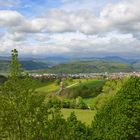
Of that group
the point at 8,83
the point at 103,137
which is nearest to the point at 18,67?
the point at 8,83

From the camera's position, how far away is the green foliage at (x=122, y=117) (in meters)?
55.3

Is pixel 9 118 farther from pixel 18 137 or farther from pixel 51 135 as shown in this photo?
pixel 51 135

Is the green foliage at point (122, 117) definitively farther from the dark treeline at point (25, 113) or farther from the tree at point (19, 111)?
the tree at point (19, 111)

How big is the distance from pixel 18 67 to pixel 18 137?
15.2 ft

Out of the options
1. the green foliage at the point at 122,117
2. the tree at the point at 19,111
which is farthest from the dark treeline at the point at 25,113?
the green foliage at the point at 122,117

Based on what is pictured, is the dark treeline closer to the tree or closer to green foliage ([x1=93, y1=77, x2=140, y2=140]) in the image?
the tree

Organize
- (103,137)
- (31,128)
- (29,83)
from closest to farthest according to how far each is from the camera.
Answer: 1. (31,128)
2. (29,83)
3. (103,137)

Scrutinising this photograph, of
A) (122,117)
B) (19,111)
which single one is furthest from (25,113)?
(122,117)

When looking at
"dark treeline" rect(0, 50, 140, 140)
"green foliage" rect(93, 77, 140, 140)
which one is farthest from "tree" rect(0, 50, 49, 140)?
"green foliage" rect(93, 77, 140, 140)

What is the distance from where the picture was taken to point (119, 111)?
187ft

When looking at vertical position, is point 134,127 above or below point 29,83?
below

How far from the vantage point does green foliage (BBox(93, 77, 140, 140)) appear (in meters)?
55.3

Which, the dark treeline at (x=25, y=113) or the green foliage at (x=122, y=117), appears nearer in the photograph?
the dark treeline at (x=25, y=113)

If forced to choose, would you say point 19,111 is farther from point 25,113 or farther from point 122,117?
point 122,117
